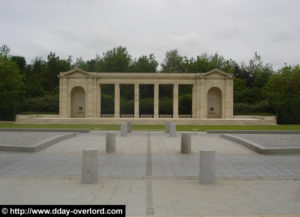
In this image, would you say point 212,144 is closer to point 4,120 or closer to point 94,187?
point 94,187

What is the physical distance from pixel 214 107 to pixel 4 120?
107ft

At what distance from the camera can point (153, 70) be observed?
74.8m

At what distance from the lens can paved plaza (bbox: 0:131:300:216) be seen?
705cm

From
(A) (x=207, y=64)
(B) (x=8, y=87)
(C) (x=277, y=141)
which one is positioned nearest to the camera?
(C) (x=277, y=141)

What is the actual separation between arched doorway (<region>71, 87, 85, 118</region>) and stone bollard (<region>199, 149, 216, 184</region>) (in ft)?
136

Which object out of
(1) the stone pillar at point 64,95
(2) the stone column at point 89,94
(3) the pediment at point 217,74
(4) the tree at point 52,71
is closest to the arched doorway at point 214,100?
(3) the pediment at point 217,74

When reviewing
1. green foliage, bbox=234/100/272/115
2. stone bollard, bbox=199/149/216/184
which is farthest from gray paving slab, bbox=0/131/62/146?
green foliage, bbox=234/100/272/115

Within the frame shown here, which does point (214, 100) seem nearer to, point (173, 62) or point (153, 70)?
point (153, 70)

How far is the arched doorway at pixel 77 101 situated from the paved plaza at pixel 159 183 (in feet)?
113

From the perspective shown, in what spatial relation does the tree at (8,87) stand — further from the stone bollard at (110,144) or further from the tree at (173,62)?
the tree at (173,62)

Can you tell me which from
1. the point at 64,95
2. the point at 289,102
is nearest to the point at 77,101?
the point at 64,95

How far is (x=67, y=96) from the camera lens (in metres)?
44.9

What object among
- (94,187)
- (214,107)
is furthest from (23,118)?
(94,187)

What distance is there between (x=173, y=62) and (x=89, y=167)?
7450 cm
